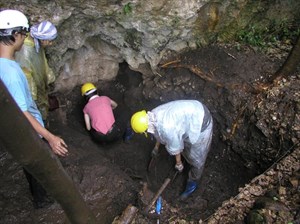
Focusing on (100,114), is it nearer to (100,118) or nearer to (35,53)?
(100,118)

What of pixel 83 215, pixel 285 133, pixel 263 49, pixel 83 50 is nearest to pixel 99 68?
pixel 83 50

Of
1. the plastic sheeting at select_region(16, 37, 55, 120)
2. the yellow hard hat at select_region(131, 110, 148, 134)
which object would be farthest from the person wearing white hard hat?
the yellow hard hat at select_region(131, 110, 148, 134)

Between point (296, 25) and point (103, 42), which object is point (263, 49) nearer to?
point (296, 25)

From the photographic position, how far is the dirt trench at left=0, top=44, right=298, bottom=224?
4.06 metres

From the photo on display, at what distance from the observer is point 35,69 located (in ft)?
13.0

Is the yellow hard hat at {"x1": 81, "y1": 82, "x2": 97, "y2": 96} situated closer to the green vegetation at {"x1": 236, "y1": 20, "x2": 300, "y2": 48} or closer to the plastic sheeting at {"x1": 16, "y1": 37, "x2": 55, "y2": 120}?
the plastic sheeting at {"x1": 16, "y1": 37, "x2": 55, "y2": 120}

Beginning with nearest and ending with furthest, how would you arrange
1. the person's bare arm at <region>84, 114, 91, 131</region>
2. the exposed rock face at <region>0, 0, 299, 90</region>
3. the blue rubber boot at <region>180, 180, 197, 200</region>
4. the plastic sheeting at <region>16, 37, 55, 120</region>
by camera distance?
the plastic sheeting at <region>16, 37, 55, 120</region> → the exposed rock face at <region>0, 0, 299, 90</region> → the blue rubber boot at <region>180, 180, 197, 200</region> → the person's bare arm at <region>84, 114, 91, 131</region>

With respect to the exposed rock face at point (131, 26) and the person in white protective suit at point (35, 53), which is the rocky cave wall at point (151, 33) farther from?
the person in white protective suit at point (35, 53)

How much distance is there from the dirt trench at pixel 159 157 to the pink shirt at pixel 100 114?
34 cm

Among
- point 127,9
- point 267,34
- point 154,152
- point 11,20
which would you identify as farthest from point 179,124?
point 267,34

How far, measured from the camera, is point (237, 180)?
16.0 feet

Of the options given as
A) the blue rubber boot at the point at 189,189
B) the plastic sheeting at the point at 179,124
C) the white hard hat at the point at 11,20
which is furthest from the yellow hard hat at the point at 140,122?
the white hard hat at the point at 11,20

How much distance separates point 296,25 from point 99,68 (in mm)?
3495

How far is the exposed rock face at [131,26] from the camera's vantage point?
15.3 feet
